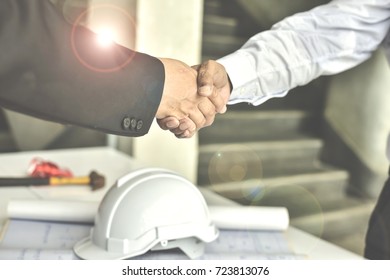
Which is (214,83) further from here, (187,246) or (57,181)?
(57,181)

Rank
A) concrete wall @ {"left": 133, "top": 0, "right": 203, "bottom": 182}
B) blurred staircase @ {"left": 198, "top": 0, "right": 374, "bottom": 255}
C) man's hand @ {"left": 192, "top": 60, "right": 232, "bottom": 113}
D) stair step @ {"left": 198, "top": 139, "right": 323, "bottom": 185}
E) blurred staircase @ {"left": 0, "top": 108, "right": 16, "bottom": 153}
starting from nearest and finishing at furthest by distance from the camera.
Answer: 1. man's hand @ {"left": 192, "top": 60, "right": 232, "bottom": 113}
2. concrete wall @ {"left": 133, "top": 0, "right": 203, "bottom": 182}
3. blurred staircase @ {"left": 0, "top": 108, "right": 16, "bottom": 153}
4. blurred staircase @ {"left": 198, "top": 0, "right": 374, "bottom": 255}
5. stair step @ {"left": 198, "top": 139, "right": 323, "bottom": 185}

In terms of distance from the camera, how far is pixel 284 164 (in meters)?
2.04

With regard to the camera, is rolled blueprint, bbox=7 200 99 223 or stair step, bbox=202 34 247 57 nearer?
rolled blueprint, bbox=7 200 99 223

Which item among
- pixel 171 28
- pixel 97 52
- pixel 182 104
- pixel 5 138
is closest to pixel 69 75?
pixel 97 52

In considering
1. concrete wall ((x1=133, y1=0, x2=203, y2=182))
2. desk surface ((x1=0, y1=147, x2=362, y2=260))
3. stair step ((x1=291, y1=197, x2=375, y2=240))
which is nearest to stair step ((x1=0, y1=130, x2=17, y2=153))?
desk surface ((x1=0, y1=147, x2=362, y2=260))

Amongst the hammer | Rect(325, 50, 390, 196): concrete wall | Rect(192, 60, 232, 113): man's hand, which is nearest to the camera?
Rect(192, 60, 232, 113): man's hand

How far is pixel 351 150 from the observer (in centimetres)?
234

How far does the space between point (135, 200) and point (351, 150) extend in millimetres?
1826

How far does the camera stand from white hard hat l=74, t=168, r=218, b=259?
26.9 inches

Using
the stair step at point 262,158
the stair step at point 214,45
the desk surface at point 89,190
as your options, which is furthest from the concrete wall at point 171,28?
the stair step at point 262,158

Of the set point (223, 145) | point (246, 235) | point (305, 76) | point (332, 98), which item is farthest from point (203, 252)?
point (332, 98)

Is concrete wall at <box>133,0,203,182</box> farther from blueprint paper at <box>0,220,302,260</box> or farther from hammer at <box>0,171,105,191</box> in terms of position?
blueprint paper at <box>0,220,302,260</box>

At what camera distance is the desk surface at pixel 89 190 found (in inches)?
30.9

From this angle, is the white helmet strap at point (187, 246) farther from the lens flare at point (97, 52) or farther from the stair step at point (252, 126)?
the stair step at point (252, 126)
